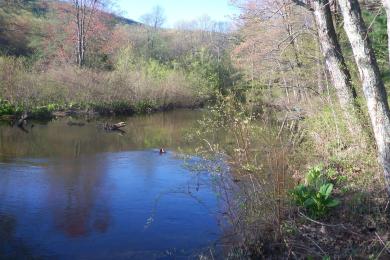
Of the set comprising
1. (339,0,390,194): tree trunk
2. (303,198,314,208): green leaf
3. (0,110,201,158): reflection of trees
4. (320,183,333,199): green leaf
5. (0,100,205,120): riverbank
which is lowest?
(0,110,201,158): reflection of trees

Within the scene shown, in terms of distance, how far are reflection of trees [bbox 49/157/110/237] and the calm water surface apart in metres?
0.02

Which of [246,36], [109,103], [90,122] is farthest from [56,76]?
[246,36]

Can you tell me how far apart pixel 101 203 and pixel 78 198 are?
0.60m

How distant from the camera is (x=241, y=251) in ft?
19.4

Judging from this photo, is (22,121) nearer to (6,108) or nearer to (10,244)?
(6,108)

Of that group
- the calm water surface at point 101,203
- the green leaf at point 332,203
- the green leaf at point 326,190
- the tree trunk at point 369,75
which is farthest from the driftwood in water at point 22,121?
the tree trunk at point 369,75

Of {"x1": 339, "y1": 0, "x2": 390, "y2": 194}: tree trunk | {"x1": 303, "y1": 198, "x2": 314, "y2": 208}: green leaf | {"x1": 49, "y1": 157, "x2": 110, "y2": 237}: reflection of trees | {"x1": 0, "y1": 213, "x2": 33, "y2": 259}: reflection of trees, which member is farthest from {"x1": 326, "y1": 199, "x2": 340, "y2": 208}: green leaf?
{"x1": 0, "y1": 213, "x2": 33, "y2": 259}: reflection of trees

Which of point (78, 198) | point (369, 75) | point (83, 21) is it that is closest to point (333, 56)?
point (369, 75)

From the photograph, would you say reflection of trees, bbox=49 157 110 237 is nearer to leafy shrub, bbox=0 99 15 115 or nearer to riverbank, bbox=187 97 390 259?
riverbank, bbox=187 97 390 259

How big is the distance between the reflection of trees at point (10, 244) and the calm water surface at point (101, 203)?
0.05ft

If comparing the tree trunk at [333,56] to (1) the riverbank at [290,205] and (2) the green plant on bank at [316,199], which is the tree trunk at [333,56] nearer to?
(1) the riverbank at [290,205]

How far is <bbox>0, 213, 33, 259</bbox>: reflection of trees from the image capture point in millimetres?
6738

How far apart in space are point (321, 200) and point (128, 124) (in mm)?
18358

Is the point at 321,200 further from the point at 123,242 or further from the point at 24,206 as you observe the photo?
the point at 24,206
